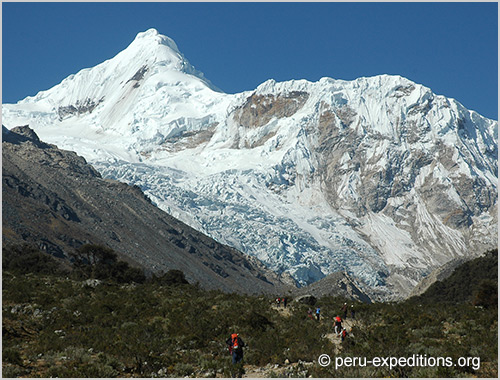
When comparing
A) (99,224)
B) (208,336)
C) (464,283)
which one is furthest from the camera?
(99,224)

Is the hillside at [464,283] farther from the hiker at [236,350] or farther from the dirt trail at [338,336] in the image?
the hiker at [236,350]

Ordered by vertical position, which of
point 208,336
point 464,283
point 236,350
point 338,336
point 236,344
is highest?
point 464,283

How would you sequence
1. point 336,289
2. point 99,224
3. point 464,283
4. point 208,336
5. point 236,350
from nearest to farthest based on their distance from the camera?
point 236,350 → point 208,336 → point 464,283 → point 336,289 → point 99,224

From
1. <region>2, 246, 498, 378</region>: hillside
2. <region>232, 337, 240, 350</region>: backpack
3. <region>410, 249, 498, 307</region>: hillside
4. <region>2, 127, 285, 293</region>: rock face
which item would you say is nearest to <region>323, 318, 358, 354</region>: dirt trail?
<region>2, 246, 498, 378</region>: hillside

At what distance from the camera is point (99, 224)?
129 meters

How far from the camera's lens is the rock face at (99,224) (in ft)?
357

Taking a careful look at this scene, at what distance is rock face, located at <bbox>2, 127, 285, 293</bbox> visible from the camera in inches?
4284

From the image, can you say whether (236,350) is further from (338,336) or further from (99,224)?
(99,224)

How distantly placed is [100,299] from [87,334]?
25.1ft

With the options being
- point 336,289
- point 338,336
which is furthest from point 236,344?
point 336,289

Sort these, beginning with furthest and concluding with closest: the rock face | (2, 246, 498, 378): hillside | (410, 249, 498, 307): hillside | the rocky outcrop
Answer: the rock face < the rocky outcrop < (410, 249, 498, 307): hillside < (2, 246, 498, 378): hillside

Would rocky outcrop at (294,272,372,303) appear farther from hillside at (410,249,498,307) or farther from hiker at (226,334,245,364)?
hiker at (226,334,245,364)


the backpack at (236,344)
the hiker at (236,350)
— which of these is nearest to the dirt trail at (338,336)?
the hiker at (236,350)

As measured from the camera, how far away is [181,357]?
882 inches
